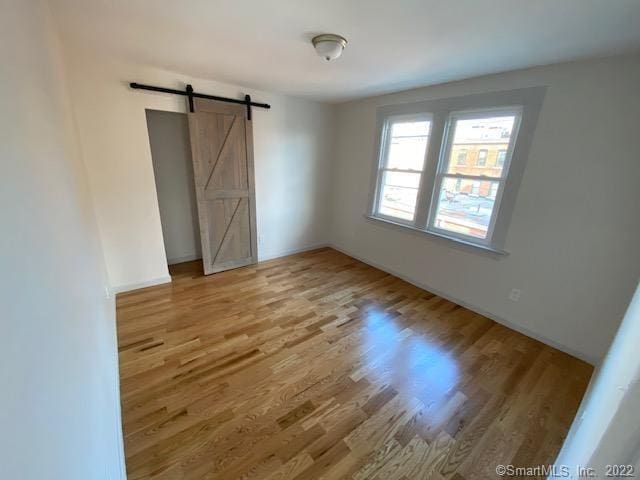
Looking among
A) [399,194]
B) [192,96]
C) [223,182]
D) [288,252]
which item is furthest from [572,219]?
[192,96]

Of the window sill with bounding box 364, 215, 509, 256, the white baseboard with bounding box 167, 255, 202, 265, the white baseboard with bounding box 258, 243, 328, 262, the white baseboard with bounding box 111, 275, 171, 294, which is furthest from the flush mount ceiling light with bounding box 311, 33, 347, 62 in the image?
the white baseboard with bounding box 167, 255, 202, 265

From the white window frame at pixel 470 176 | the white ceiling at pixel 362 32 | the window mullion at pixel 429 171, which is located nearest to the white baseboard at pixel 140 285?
the white ceiling at pixel 362 32

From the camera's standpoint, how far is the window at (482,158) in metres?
2.65

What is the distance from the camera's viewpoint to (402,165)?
3.50 m

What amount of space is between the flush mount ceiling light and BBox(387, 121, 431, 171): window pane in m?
1.74

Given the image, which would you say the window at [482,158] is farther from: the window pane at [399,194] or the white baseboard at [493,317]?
the white baseboard at [493,317]

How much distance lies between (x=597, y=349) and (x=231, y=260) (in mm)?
4007

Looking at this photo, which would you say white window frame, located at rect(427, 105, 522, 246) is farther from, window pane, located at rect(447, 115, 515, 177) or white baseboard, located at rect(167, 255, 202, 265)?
white baseboard, located at rect(167, 255, 202, 265)

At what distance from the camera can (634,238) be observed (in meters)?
1.92

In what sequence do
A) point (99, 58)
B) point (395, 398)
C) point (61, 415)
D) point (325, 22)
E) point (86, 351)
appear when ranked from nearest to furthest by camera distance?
point (61, 415), point (86, 351), point (325, 22), point (395, 398), point (99, 58)

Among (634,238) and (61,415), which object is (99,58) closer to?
(61,415)

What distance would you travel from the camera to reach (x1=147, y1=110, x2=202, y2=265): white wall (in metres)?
3.33

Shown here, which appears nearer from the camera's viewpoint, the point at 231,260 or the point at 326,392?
the point at 326,392

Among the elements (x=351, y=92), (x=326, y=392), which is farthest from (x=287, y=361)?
(x=351, y=92)
